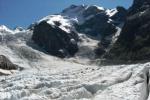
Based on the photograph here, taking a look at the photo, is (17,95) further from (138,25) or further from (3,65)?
(138,25)

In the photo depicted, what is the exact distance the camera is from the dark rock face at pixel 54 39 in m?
161

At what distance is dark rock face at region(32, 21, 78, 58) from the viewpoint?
16100 centimetres

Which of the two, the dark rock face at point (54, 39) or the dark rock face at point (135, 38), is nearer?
the dark rock face at point (135, 38)

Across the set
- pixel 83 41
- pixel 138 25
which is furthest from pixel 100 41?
pixel 138 25

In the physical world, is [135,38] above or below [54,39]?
below

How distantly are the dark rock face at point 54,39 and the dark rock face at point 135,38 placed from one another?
24.9m

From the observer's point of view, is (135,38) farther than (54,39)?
No

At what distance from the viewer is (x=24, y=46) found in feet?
491

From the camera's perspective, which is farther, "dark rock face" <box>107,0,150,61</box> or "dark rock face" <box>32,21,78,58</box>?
"dark rock face" <box>32,21,78,58</box>

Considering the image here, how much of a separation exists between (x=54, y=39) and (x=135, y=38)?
37.7 metres

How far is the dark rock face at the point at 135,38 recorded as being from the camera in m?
126

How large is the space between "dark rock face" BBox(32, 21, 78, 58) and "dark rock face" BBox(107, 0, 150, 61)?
81.8 feet

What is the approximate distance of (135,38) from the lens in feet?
462

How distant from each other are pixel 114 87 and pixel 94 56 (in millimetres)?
130939
